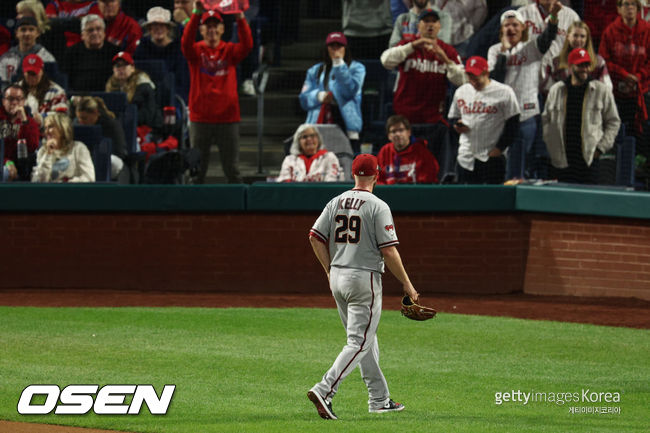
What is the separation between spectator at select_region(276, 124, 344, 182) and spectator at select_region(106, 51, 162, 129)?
1644mm

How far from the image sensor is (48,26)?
1361cm

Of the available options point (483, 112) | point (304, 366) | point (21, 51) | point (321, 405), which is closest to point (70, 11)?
point (21, 51)

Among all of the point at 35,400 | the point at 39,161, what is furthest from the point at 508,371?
the point at 39,161

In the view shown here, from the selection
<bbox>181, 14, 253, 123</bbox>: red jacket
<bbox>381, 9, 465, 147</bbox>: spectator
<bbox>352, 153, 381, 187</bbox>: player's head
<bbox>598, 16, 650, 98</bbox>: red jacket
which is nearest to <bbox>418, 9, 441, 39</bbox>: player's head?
<bbox>381, 9, 465, 147</bbox>: spectator

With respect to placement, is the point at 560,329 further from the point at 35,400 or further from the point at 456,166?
the point at 35,400

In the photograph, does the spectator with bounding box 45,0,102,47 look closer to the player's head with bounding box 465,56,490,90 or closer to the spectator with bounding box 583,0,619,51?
the player's head with bounding box 465,56,490,90

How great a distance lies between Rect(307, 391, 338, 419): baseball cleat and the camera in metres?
6.00

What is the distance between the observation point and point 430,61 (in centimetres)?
1217

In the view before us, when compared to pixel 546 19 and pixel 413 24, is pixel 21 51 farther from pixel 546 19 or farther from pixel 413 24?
pixel 546 19

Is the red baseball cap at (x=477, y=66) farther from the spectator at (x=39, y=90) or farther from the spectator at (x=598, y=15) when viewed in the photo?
the spectator at (x=39, y=90)

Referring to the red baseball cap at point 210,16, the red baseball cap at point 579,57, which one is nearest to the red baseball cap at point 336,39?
the red baseball cap at point 210,16

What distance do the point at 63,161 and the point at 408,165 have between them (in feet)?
12.6
